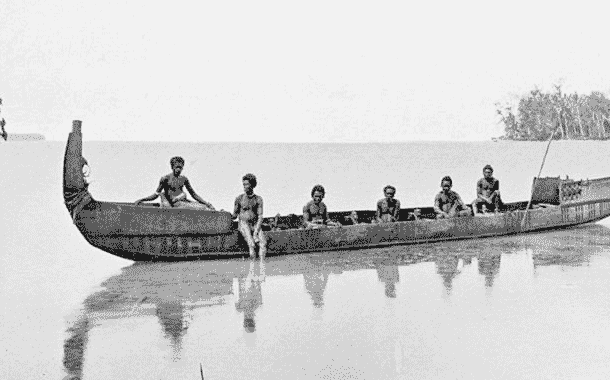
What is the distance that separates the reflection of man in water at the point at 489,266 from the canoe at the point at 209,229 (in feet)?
5.46

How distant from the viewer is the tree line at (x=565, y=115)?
71.4m

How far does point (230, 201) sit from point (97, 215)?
23133 millimetres

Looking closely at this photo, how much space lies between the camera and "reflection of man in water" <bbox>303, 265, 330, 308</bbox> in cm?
1052

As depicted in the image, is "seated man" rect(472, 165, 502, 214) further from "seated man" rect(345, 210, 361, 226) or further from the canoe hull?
"seated man" rect(345, 210, 361, 226)

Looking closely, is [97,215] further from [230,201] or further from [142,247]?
[230,201]

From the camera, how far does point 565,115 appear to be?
73.4 m

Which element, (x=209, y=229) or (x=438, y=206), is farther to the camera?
(x=438, y=206)

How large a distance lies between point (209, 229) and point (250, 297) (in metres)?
2.98

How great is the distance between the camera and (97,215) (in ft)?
41.8

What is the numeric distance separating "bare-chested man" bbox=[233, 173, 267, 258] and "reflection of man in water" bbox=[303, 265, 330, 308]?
1.23 meters

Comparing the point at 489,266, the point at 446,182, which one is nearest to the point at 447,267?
the point at 489,266

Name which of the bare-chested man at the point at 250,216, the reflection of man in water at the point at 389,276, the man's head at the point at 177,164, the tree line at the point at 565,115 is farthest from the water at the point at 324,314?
the tree line at the point at 565,115

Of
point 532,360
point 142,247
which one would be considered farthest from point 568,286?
point 142,247

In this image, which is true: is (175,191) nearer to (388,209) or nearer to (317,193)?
(317,193)
